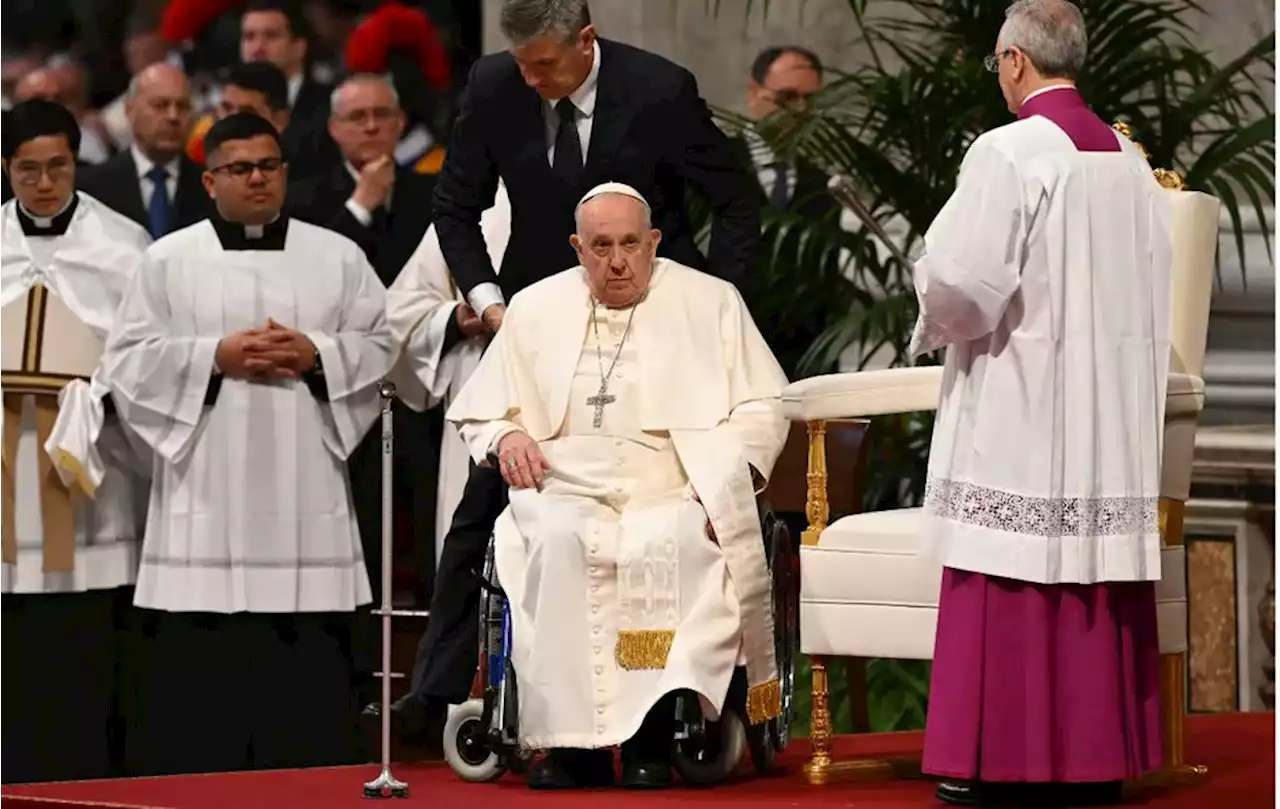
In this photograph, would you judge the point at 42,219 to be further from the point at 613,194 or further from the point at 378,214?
Result: the point at 613,194

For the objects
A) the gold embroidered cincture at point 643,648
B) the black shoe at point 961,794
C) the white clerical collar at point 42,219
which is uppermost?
the white clerical collar at point 42,219

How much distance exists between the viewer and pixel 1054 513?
5652mm

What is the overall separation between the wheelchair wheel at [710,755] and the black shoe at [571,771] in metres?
0.17

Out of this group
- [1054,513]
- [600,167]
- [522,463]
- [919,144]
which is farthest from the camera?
[919,144]

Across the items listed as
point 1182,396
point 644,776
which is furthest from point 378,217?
point 1182,396

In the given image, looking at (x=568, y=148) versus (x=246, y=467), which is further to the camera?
(x=246, y=467)

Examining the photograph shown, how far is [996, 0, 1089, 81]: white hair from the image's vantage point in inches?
223

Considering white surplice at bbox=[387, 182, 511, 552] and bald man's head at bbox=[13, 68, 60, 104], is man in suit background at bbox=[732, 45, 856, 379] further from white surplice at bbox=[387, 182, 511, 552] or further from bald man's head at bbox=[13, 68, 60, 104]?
bald man's head at bbox=[13, 68, 60, 104]

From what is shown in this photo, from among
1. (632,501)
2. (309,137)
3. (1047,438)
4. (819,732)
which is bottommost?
(819,732)

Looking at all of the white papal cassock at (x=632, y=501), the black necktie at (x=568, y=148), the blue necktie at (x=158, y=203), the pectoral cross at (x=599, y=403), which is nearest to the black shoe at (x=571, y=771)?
the white papal cassock at (x=632, y=501)

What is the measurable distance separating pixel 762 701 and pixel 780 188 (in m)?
3.02

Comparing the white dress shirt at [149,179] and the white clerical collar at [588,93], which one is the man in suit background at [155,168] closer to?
the white dress shirt at [149,179]

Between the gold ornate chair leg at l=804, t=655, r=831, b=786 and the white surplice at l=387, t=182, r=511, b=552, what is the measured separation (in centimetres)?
157

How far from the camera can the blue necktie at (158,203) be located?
8.98 metres
